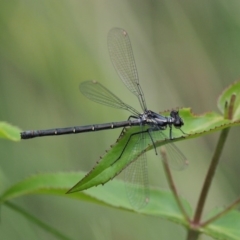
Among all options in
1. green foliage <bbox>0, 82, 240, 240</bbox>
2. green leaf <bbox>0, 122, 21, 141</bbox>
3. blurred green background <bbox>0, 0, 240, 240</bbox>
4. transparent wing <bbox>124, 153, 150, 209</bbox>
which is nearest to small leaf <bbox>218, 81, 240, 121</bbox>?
green foliage <bbox>0, 82, 240, 240</bbox>

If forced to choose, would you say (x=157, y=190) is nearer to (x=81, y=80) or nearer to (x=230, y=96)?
(x=230, y=96)

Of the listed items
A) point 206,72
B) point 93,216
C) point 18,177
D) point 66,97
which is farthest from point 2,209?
point 206,72

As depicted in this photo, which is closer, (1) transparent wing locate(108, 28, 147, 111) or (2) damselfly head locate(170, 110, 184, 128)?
(2) damselfly head locate(170, 110, 184, 128)

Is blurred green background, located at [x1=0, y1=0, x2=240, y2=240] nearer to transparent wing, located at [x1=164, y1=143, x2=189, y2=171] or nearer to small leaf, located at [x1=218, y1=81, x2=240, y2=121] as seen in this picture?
transparent wing, located at [x1=164, y1=143, x2=189, y2=171]

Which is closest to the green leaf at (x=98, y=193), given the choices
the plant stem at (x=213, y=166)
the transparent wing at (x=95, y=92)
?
the plant stem at (x=213, y=166)

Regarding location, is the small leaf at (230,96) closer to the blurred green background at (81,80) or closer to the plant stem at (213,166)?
the plant stem at (213,166)

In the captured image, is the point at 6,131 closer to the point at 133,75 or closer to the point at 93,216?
the point at 133,75

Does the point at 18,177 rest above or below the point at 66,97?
below
